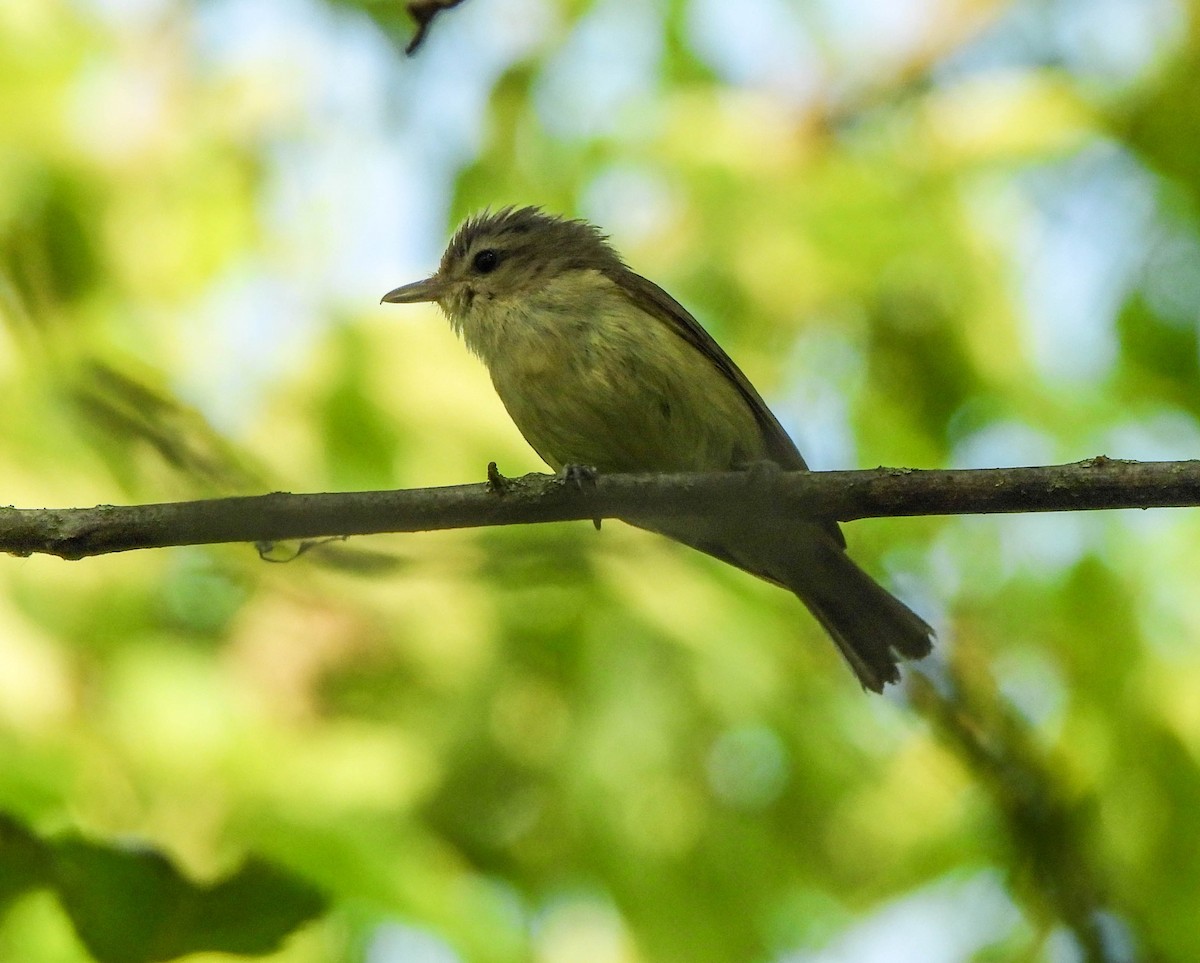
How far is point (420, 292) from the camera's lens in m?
5.52

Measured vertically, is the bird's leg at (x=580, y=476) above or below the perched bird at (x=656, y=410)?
below

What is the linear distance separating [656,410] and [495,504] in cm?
137

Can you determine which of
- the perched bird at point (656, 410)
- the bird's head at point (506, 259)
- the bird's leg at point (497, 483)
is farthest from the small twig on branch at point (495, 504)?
the bird's head at point (506, 259)

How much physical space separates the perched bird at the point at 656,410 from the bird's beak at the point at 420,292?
9.2 inches

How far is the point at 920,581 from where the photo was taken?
4973 mm

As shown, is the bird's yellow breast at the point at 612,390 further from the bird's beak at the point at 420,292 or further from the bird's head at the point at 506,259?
the bird's beak at the point at 420,292

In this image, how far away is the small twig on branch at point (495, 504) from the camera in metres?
3.15

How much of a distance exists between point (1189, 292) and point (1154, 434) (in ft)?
2.01

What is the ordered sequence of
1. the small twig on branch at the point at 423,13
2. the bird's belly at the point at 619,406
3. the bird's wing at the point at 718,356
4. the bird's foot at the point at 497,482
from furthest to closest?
the bird's wing at the point at 718,356 < the bird's belly at the point at 619,406 < the bird's foot at the point at 497,482 < the small twig on branch at the point at 423,13

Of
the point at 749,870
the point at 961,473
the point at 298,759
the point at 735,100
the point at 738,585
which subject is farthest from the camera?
the point at 735,100

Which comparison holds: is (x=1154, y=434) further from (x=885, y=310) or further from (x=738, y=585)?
(x=738, y=585)

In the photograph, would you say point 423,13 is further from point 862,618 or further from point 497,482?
point 862,618

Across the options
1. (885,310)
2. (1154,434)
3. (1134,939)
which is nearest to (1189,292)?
(1154,434)

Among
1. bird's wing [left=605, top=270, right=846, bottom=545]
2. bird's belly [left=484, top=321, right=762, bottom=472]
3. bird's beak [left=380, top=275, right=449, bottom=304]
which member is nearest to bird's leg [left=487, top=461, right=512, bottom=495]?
bird's belly [left=484, top=321, right=762, bottom=472]
